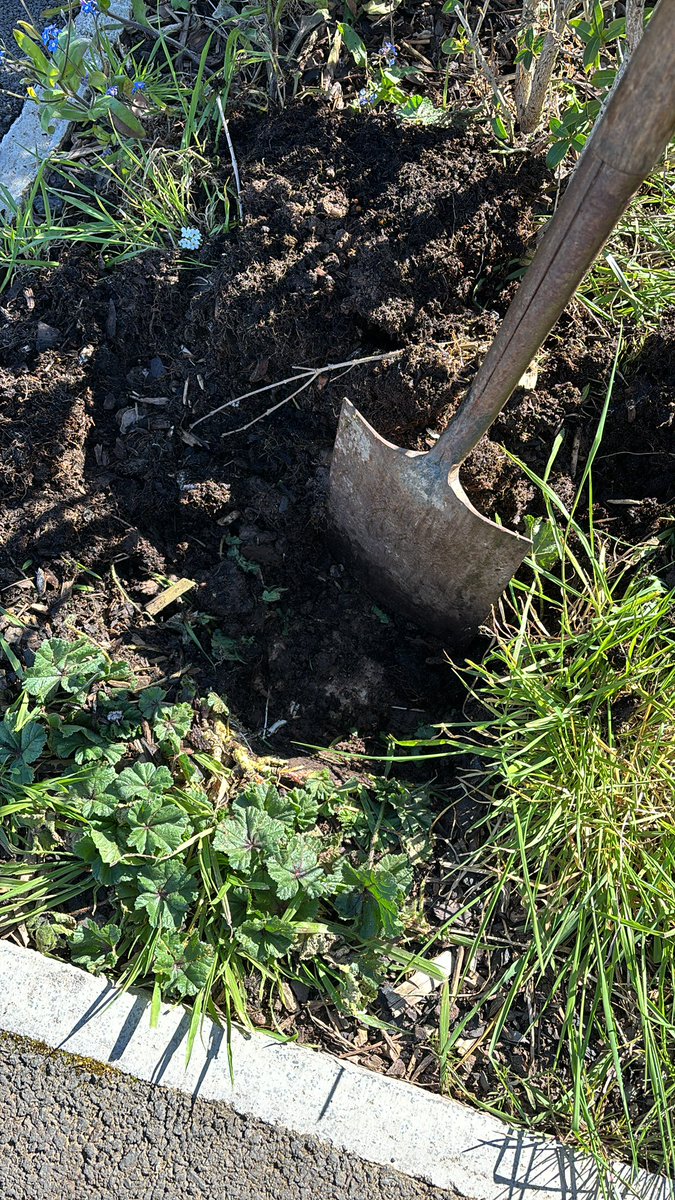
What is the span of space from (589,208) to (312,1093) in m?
1.84

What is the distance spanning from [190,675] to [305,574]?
1.41 feet

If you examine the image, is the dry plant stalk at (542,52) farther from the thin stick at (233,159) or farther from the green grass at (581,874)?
the green grass at (581,874)

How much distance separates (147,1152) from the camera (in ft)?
6.12

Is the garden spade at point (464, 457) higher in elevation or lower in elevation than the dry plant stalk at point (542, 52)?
lower

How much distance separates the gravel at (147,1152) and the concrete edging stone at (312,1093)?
3 cm

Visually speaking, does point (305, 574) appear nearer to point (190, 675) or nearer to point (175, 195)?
point (190, 675)

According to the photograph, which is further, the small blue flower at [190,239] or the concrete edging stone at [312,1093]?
the small blue flower at [190,239]

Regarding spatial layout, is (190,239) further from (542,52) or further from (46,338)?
(542,52)

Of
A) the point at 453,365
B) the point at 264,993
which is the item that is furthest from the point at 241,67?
the point at 264,993

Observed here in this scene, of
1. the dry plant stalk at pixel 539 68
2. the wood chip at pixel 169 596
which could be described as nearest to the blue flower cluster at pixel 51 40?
the dry plant stalk at pixel 539 68

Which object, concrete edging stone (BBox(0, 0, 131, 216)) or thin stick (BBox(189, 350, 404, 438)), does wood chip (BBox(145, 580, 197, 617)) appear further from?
concrete edging stone (BBox(0, 0, 131, 216))

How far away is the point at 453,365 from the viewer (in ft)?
7.78

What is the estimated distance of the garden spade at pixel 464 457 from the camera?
1.42 m

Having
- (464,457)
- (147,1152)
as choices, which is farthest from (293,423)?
(147,1152)
